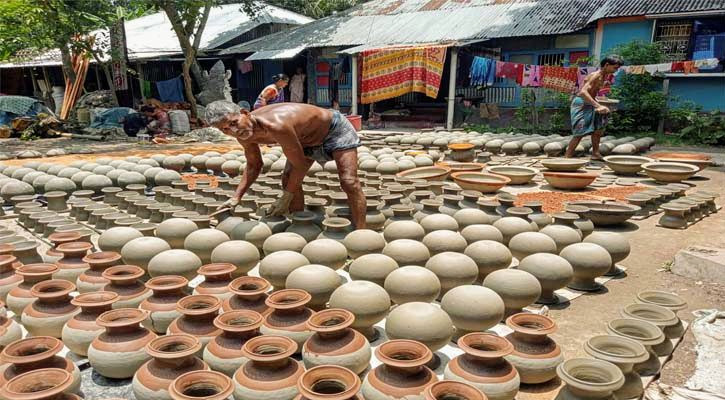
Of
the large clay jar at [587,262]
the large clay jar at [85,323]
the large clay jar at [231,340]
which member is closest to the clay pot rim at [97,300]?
the large clay jar at [85,323]

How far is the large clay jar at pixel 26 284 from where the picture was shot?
10.4 ft

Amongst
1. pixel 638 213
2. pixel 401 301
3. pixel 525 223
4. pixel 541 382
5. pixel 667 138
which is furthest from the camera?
pixel 667 138

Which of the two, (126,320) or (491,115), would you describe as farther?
(491,115)

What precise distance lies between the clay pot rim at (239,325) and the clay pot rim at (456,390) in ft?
3.21

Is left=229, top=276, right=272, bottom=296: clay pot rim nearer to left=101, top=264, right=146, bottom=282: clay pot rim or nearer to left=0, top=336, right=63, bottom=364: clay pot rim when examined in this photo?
left=101, top=264, right=146, bottom=282: clay pot rim

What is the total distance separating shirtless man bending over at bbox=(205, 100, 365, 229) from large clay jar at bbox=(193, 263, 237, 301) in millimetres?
1117

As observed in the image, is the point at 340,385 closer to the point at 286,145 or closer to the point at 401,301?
the point at 401,301

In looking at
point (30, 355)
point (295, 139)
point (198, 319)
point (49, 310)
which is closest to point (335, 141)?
Answer: point (295, 139)

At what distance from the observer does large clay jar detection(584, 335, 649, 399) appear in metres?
2.35

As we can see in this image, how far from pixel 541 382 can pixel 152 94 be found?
68.6 ft

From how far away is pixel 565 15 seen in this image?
1402cm

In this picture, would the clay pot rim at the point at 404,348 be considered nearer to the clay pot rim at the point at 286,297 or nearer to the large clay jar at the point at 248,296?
the clay pot rim at the point at 286,297

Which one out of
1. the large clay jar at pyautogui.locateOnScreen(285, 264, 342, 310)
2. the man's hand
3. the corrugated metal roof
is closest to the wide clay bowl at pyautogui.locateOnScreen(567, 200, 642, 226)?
the man's hand

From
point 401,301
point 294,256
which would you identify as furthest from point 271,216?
point 401,301
